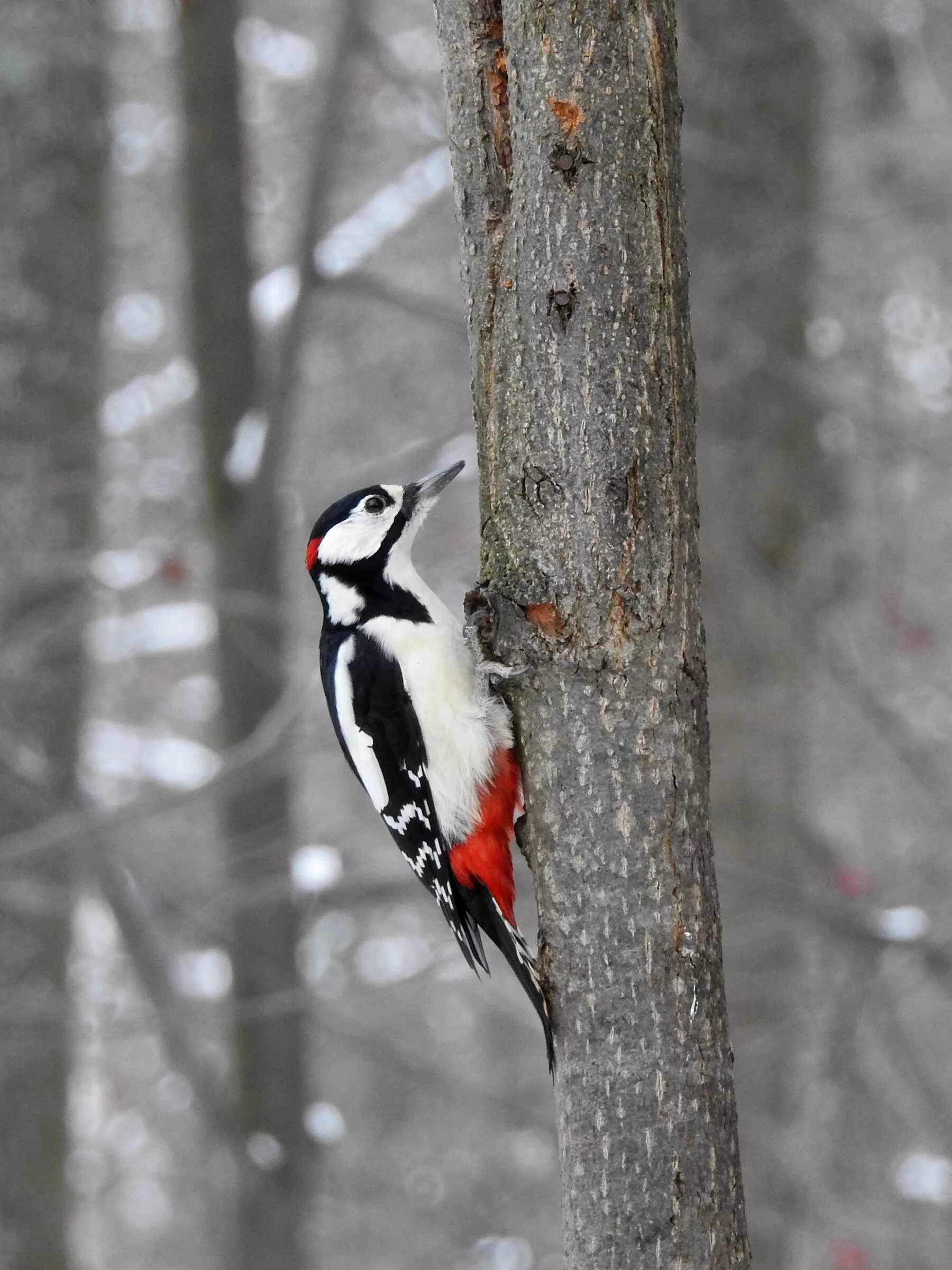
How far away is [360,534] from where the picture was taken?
3.24 m

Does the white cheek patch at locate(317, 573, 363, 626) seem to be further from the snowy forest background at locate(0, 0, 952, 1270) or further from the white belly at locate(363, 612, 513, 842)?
the snowy forest background at locate(0, 0, 952, 1270)

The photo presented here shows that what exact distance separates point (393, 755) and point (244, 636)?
2318mm

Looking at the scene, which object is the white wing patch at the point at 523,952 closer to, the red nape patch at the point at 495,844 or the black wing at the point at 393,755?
the red nape patch at the point at 495,844

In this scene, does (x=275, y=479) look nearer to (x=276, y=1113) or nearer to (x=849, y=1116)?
(x=276, y=1113)

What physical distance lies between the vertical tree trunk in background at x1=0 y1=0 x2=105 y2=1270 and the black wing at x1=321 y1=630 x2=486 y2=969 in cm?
168

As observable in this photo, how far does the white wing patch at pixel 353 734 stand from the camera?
3.13m

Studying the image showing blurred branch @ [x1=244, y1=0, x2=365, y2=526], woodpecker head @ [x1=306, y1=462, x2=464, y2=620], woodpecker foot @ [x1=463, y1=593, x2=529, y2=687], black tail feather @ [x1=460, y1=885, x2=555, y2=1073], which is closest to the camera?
black tail feather @ [x1=460, y1=885, x2=555, y2=1073]

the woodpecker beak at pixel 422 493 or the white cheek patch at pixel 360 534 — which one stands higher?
the woodpecker beak at pixel 422 493

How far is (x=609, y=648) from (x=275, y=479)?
10.2 feet

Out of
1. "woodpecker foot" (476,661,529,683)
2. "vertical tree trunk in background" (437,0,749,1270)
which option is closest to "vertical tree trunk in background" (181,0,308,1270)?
"woodpecker foot" (476,661,529,683)

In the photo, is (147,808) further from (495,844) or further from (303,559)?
(303,559)

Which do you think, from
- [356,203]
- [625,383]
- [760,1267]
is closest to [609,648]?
[625,383]

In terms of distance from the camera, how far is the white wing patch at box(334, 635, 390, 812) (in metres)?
3.13

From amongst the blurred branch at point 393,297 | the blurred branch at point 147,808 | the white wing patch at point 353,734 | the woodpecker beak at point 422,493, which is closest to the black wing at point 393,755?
the white wing patch at point 353,734
